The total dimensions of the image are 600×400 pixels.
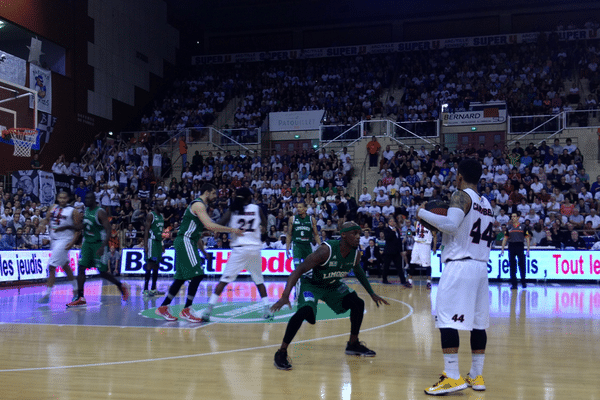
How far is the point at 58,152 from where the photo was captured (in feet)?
96.8

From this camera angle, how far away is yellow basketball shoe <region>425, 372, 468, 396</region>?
5.22 metres

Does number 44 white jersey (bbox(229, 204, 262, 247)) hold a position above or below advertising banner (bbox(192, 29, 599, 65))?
below

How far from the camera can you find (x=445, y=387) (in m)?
5.23

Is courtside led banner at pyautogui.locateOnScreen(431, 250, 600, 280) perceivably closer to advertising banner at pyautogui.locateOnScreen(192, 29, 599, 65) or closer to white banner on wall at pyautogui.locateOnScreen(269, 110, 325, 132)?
white banner on wall at pyautogui.locateOnScreen(269, 110, 325, 132)

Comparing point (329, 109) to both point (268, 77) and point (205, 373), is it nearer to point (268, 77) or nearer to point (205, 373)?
point (268, 77)

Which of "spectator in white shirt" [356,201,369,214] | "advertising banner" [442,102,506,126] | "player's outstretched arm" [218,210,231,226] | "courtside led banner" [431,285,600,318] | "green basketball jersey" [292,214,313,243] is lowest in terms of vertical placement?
"courtside led banner" [431,285,600,318]

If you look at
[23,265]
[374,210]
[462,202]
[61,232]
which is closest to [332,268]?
[462,202]

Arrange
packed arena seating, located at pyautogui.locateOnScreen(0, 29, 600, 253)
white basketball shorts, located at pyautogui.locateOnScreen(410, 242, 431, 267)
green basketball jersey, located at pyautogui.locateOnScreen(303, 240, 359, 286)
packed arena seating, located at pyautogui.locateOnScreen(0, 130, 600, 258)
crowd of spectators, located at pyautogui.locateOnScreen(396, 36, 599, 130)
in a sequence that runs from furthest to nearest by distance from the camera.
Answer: crowd of spectators, located at pyautogui.locateOnScreen(396, 36, 599, 130) < packed arena seating, located at pyautogui.locateOnScreen(0, 29, 600, 253) < packed arena seating, located at pyautogui.locateOnScreen(0, 130, 600, 258) < white basketball shorts, located at pyautogui.locateOnScreen(410, 242, 431, 267) < green basketball jersey, located at pyautogui.locateOnScreen(303, 240, 359, 286)

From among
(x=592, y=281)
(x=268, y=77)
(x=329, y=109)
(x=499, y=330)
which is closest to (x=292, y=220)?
(x=499, y=330)

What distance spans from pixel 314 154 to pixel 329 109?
528 cm

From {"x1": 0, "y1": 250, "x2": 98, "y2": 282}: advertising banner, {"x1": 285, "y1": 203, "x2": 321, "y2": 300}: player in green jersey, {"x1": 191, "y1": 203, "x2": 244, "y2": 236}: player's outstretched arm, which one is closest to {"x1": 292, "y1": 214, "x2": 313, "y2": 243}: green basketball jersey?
{"x1": 285, "y1": 203, "x2": 321, "y2": 300}: player in green jersey

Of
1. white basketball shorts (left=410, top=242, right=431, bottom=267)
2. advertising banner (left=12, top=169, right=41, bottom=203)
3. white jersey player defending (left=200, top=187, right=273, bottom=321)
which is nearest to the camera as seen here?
white jersey player defending (left=200, top=187, right=273, bottom=321)

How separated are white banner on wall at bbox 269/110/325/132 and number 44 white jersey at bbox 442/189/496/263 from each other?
2345cm

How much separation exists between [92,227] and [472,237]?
8.03 metres
